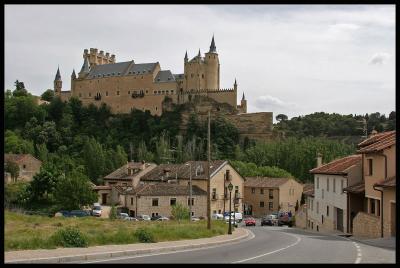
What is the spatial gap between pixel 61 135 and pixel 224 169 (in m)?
82.8

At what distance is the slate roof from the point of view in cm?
15588

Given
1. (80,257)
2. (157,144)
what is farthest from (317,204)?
(157,144)

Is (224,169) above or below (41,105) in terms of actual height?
below

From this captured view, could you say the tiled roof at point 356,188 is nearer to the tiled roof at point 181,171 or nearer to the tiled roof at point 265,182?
the tiled roof at point 181,171

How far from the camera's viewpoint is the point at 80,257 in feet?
50.4

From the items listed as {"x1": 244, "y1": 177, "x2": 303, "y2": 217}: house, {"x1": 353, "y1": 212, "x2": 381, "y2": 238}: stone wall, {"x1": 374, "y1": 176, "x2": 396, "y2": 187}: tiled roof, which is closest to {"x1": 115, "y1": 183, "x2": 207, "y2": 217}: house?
{"x1": 244, "y1": 177, "x2": 303, "y2": 217}: house

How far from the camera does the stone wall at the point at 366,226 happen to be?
27.2 metres

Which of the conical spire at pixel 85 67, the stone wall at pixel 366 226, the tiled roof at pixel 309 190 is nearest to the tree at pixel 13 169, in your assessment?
the tiled roof at pixel 309 190

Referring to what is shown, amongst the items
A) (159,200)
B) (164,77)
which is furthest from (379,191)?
(164,77)

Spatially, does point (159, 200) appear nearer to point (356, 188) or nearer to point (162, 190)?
point (162, 190)

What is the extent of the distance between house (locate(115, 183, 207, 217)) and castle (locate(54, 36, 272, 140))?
256ft

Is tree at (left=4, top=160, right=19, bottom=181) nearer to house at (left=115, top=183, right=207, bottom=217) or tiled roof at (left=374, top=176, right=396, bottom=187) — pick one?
house at (left=115, top=183, right=207, bottom=217)

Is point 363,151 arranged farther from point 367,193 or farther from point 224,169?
point 224,169

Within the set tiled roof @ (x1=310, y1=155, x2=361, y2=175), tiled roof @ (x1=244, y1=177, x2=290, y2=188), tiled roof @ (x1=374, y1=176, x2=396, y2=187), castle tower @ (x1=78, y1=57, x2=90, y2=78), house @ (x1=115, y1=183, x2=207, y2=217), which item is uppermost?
castle tower @ (x1=78, y1=57, x2=90, y2=78)
